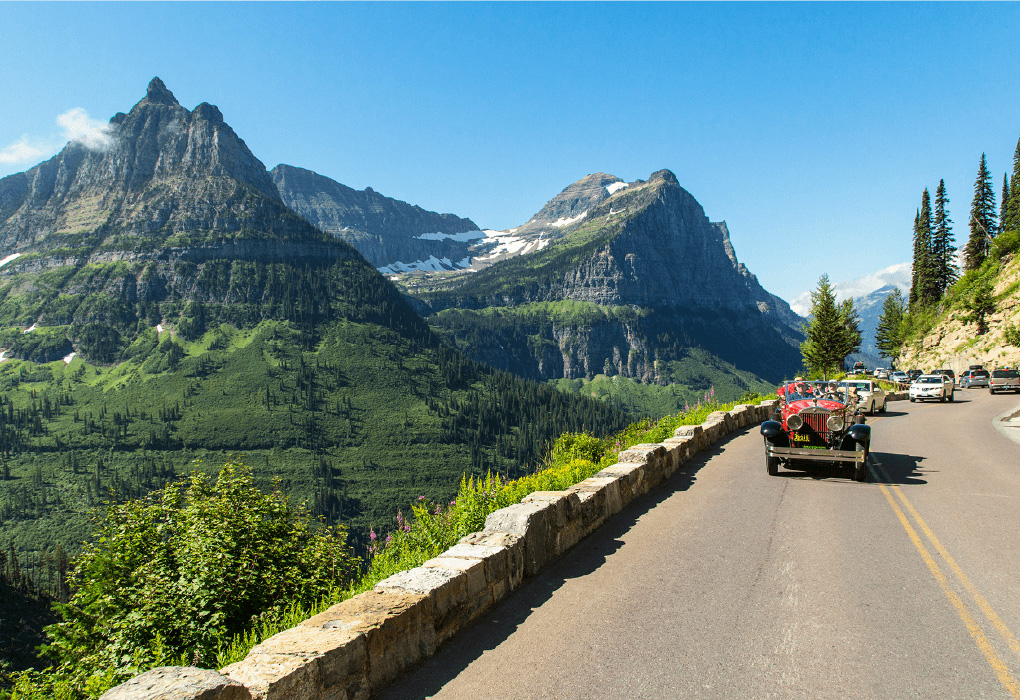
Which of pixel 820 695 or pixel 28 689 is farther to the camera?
pixel 28 689

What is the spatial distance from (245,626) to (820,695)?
5.27 metres

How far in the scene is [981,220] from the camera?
90125mm

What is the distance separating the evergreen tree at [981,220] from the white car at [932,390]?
209ft

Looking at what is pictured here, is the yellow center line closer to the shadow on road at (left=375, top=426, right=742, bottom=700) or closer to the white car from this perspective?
the shadow on road at (left=375, top=426, right=742, bottom=700)

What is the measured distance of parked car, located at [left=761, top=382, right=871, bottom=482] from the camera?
43.4 ft

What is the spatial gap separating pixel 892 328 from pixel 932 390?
67.8 m

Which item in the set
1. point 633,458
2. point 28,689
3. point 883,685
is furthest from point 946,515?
point 28,689

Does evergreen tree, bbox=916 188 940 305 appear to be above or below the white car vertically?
above

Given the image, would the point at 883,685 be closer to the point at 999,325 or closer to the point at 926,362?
the point at 999,325

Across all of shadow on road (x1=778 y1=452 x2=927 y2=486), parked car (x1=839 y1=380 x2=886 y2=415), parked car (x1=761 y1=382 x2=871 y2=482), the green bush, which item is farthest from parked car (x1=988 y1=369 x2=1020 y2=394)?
the green bush

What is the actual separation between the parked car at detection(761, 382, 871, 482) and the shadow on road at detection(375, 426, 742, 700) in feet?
14.9

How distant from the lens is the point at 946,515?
33.2 feet

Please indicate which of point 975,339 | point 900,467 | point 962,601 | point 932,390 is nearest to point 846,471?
point 900,467

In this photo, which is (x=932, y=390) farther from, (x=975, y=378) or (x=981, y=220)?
(x=981, y=220)
